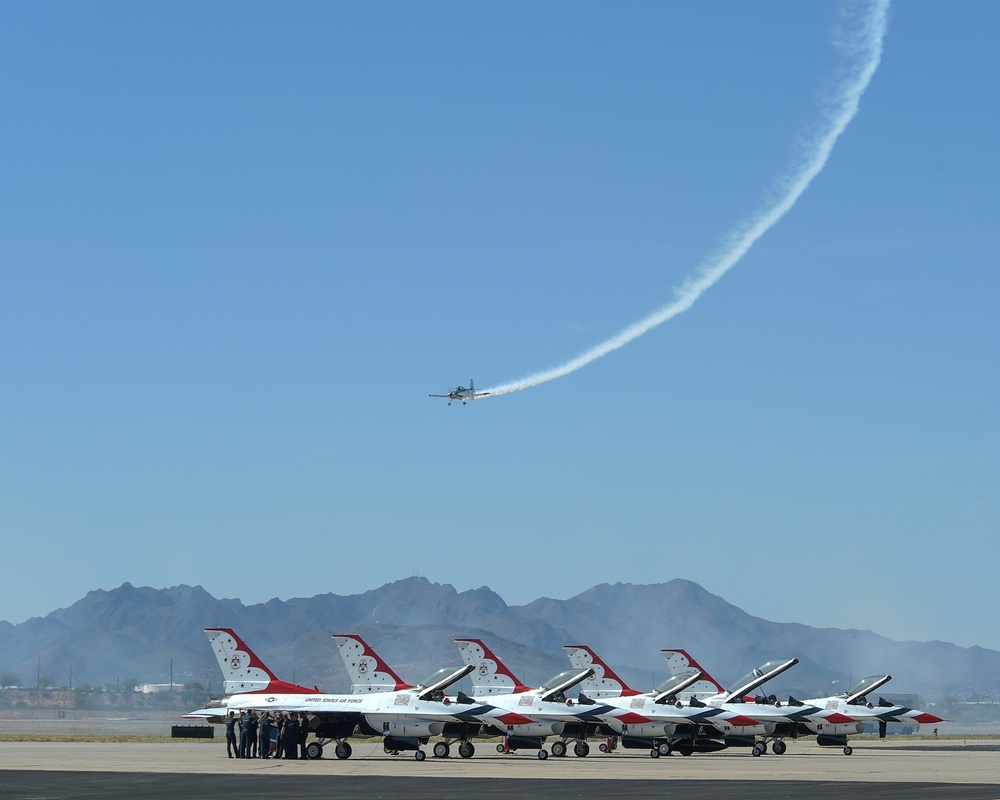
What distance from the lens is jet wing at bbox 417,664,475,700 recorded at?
A: 2092 inches

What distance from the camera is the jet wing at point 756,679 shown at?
6350cm

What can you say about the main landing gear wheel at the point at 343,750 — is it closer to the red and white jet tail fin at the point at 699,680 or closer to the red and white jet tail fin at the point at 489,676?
the red and white jet tail fin at the point at 489,676

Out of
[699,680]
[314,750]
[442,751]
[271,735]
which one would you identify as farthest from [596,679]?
[271,735]

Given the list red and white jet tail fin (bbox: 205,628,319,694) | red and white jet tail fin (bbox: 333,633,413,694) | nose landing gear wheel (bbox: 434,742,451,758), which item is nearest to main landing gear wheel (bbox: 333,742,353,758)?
red and white jet tail fin (bbox: 205,628,319,694)

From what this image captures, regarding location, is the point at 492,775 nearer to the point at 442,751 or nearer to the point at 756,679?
the point at 442,751

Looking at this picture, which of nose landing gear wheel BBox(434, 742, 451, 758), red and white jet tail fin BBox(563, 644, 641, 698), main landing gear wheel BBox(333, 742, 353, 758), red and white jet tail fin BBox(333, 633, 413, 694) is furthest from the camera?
red and white jet tail fin BBox(563, 644, 641, 698)

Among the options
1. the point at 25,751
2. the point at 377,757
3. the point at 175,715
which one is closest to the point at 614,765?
the point at 377,757

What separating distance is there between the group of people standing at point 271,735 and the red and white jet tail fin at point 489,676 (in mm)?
9460

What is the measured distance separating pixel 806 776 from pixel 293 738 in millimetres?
20663

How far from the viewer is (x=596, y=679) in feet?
218

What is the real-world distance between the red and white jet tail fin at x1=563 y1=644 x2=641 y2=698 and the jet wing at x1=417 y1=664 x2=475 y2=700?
37.8ft

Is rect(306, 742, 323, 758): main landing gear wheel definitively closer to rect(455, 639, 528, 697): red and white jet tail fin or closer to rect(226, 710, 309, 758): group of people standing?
rect(226, 710, 309, 758): group of people standing

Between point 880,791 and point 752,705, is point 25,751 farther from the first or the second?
point 880,791

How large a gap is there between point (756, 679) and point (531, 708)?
1319cm
